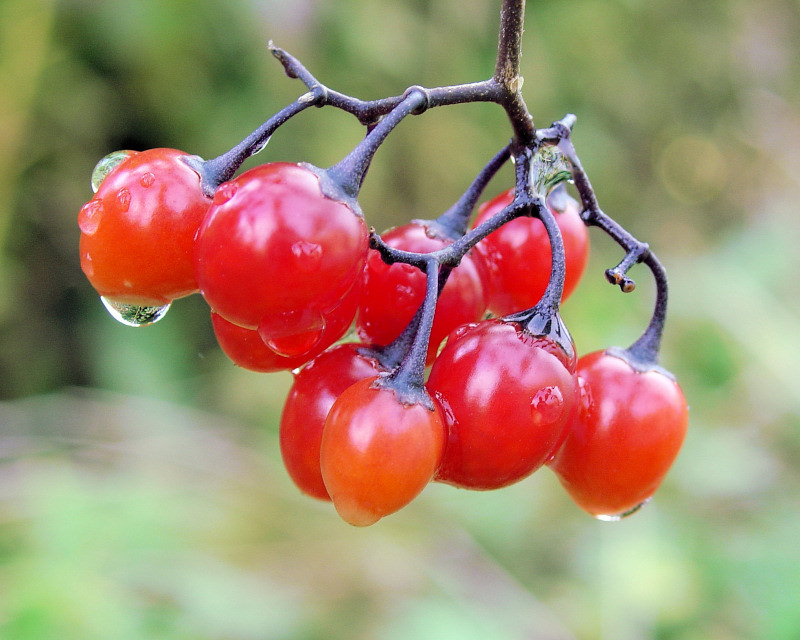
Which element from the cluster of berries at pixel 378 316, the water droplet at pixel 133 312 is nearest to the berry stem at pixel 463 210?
the cluster of berries at pixel 378 316

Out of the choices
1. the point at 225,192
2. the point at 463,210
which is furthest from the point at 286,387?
the point at 225,192

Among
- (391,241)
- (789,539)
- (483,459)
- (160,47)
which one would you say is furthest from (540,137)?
(160,47)

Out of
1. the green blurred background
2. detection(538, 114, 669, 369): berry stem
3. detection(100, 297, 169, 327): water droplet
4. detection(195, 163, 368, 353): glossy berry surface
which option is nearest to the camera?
detection(195, 163, 368, 353): glossy berry surface

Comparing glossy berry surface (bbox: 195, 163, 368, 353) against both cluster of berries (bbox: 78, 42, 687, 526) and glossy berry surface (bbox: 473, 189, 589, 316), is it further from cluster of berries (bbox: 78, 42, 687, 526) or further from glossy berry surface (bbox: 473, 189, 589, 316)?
glossy berry surface (bbox: 473, 189, 589, 316)

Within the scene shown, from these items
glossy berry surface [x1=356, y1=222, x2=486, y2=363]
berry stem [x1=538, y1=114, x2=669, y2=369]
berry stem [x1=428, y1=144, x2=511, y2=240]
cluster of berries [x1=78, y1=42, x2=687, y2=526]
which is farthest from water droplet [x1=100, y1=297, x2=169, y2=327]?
berry stem [x1=538, y1=114, x2=669, y2=369]

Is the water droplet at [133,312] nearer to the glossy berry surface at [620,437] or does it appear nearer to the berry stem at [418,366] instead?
the berry stem at [418,366]
